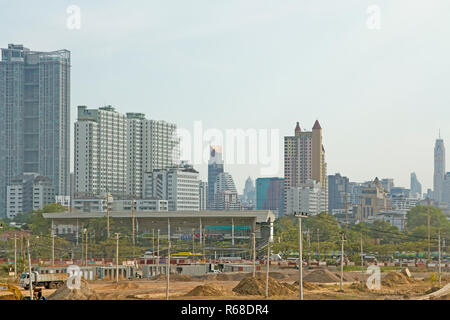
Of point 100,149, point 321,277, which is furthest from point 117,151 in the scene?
point 321,277

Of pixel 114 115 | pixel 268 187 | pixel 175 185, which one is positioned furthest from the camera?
pixel 114 115

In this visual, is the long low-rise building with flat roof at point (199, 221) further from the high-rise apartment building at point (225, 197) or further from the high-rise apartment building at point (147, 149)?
the high-rise apartment building at point (147, 149)

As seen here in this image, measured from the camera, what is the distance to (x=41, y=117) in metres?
158

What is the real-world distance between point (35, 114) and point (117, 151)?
56.6m

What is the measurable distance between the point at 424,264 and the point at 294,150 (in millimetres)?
15848

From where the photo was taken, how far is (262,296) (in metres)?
30.0

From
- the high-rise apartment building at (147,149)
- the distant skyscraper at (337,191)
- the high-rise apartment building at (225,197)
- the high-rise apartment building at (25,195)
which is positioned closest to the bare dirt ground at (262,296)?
the high-rise apartment building at (225,197)

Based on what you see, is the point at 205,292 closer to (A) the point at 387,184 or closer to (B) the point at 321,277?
(B) the point at 321,277

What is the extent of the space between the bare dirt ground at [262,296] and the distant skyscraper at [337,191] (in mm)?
38637

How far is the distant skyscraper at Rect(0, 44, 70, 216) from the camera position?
15212cm

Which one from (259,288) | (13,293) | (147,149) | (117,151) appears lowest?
(259,288)

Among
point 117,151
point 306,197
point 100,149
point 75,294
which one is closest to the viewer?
point 75,294
